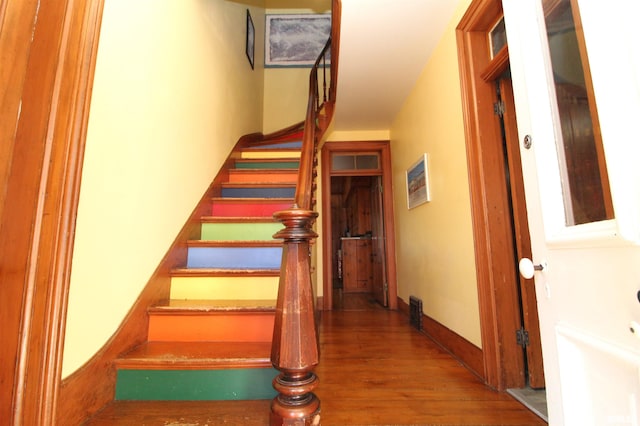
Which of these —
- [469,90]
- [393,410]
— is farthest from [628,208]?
[469,90]

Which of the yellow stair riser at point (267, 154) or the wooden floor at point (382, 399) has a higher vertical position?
the yellow stair riser at point (267, 154)

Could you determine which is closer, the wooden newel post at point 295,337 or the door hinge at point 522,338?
the wooden newel post at point 295,337

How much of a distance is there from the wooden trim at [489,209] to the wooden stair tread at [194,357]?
3.97 feet

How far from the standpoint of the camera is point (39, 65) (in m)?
0.84

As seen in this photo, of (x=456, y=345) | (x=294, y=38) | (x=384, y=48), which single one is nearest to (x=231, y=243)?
(x=456, y=345)

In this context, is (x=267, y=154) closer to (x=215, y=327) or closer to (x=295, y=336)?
(x=215, y=327)

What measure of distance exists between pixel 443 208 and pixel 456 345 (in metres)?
0.93

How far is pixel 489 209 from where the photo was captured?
5.24 feet

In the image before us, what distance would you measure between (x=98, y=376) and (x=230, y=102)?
251cm

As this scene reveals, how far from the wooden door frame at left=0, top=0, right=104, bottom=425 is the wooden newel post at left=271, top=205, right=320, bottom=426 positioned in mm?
679

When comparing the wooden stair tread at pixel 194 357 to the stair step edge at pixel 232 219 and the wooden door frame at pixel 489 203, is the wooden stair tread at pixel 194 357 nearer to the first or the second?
the stair step edge at pixel 232 219

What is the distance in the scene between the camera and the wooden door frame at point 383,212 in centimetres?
339

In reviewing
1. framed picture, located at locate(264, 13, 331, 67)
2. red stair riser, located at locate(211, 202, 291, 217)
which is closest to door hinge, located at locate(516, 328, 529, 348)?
red stair riser, located at locate(211, 202, 291, 217)

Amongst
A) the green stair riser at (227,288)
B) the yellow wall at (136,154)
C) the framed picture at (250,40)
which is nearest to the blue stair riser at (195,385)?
the yellow wall at (136,154)
